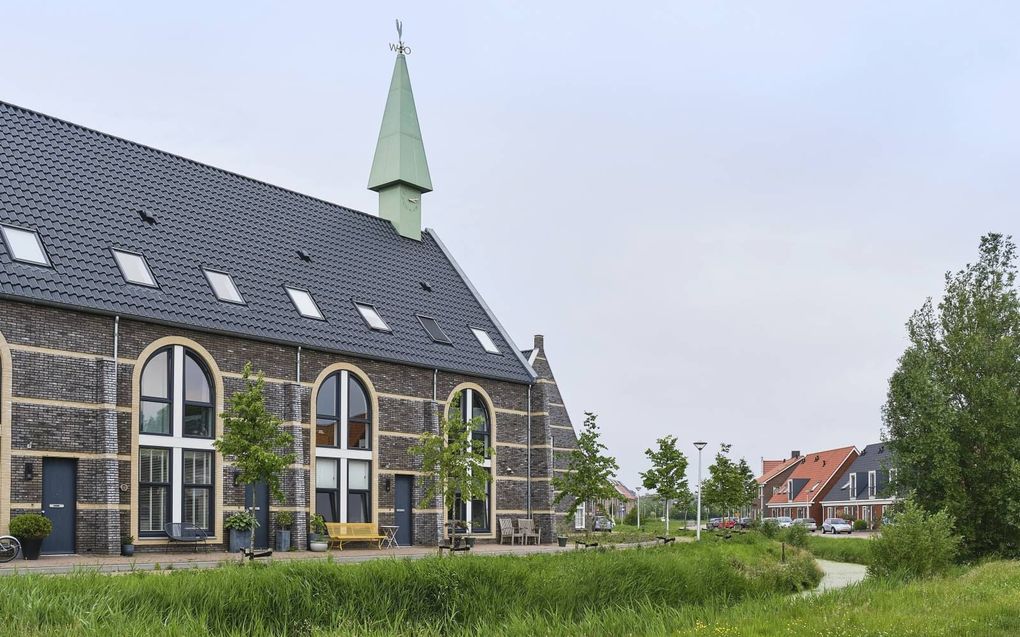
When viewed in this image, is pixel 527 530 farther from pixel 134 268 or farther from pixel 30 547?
pixel 30 547

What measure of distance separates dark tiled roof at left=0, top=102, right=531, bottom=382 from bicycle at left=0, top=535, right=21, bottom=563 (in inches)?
174

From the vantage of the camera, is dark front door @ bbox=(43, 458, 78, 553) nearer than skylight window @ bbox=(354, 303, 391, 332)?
Yes

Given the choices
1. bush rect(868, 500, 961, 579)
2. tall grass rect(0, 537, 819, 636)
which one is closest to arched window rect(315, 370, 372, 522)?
tall grass rect(0, 537, 819, 636)

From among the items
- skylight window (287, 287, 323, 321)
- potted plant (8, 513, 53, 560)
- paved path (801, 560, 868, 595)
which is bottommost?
paved path (801, 560, 868, 595)

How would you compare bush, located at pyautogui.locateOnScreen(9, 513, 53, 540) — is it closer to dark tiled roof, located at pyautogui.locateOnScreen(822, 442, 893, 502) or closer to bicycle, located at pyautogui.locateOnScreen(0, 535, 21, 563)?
bicycle, located at pyautogui.locateOnScreen(0, 535, 21, 563)

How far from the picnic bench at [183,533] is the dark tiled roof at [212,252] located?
4201 mm

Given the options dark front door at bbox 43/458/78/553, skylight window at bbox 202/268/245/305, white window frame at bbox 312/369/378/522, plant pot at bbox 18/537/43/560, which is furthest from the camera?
white window frame at bbox 312/369/378/522

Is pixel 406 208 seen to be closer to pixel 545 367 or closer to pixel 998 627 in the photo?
pixel 545 367

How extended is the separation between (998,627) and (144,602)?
375 inches

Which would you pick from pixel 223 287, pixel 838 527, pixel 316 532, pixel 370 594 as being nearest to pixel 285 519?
pixel 316 532

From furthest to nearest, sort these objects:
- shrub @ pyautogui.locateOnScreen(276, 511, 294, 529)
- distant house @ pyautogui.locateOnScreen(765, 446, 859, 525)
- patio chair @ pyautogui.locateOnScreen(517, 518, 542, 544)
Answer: distant house @ pyautogui.locateOnScreen(765, 446, 859, 525)
patio chair @ pyautogui.locateOnScreen(517, 518, 542, 544)
shrub @ pyautogui.locateOnScreen(276, 511, 294, 529)

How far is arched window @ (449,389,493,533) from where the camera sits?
92.9 ft

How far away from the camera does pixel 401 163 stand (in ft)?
111

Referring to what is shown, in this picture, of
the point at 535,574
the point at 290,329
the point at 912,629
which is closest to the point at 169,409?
the point at 290,329
